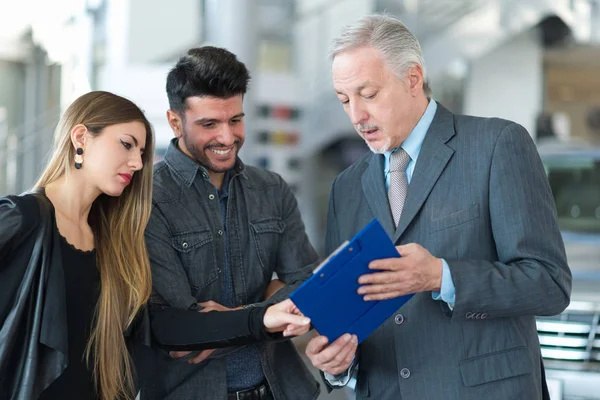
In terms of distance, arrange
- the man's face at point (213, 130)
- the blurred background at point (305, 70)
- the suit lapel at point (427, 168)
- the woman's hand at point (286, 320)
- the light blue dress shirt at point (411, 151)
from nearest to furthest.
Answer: the woman's hand at point (286, 320) → the suit lapel at point (427, 168) → the light blue dress shirt at point (411, 151) → the man's face at point (213, 130) → the blurred background at point (305, 70)

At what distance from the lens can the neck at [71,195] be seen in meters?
2.18

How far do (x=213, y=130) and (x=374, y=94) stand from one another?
0.53 metres

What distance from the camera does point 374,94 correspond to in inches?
87.8

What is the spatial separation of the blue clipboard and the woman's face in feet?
2.12

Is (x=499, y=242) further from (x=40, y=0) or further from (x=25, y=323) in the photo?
(x=40, y=0)

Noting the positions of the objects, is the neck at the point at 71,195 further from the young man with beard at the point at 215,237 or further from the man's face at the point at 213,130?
the man's face at the point at 213,130

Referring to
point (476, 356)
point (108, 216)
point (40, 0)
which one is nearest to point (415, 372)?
point (476, 356)

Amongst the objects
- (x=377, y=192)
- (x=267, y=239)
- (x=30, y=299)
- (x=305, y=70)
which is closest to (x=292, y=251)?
(x=267, y=239)

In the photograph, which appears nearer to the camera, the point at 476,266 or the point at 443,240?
the point at 476,266

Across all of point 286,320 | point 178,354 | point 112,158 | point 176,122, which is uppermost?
point 176,122

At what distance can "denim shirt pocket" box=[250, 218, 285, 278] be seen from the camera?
8.32 ft

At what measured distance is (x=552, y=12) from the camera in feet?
41.0

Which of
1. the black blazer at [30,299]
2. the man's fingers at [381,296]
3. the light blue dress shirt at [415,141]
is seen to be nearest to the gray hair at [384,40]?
the light blue dress shirt at [415,141]

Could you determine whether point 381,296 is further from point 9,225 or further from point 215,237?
point 9,225
